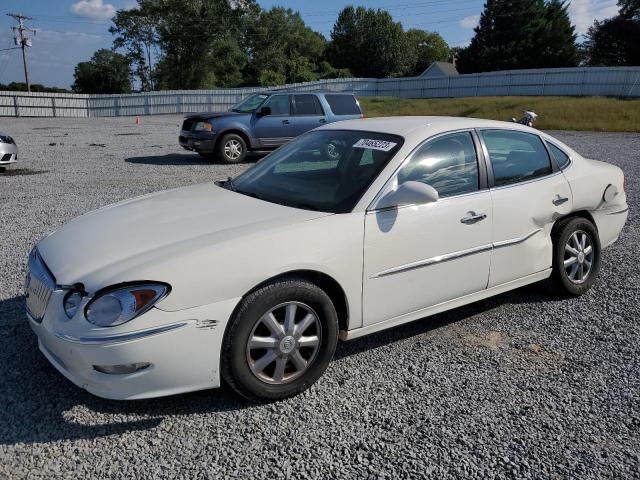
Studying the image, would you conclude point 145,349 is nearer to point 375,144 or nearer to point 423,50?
point 375,144

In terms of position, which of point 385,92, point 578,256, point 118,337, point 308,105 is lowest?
point 578,256

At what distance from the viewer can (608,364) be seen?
3539 millimetres

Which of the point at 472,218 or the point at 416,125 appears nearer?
the point at 472,218

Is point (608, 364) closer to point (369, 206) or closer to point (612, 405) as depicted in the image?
point (612, 405)

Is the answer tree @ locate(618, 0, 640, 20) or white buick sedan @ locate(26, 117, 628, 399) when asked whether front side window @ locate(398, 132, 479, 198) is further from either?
tree @ locate(618, 0, 640, 20)

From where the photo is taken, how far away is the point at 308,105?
13273 millimetres

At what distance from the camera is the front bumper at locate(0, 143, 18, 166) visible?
36.1 ft

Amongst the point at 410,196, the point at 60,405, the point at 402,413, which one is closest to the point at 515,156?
the point at 410,196

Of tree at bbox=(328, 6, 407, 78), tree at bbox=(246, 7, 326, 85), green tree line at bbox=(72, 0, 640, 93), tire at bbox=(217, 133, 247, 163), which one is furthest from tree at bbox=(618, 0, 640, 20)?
tire at bbox=(217, 133, 247, 163)

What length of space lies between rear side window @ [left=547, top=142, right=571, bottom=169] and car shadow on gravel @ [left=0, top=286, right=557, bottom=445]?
89.8 inches

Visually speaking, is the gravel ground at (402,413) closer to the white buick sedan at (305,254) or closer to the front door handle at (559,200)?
the white buick sedan at (305,254)

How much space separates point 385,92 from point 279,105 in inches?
1275

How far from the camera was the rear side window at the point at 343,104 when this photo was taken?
43.9 ft

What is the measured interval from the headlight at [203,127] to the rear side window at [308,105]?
210 centimetres
